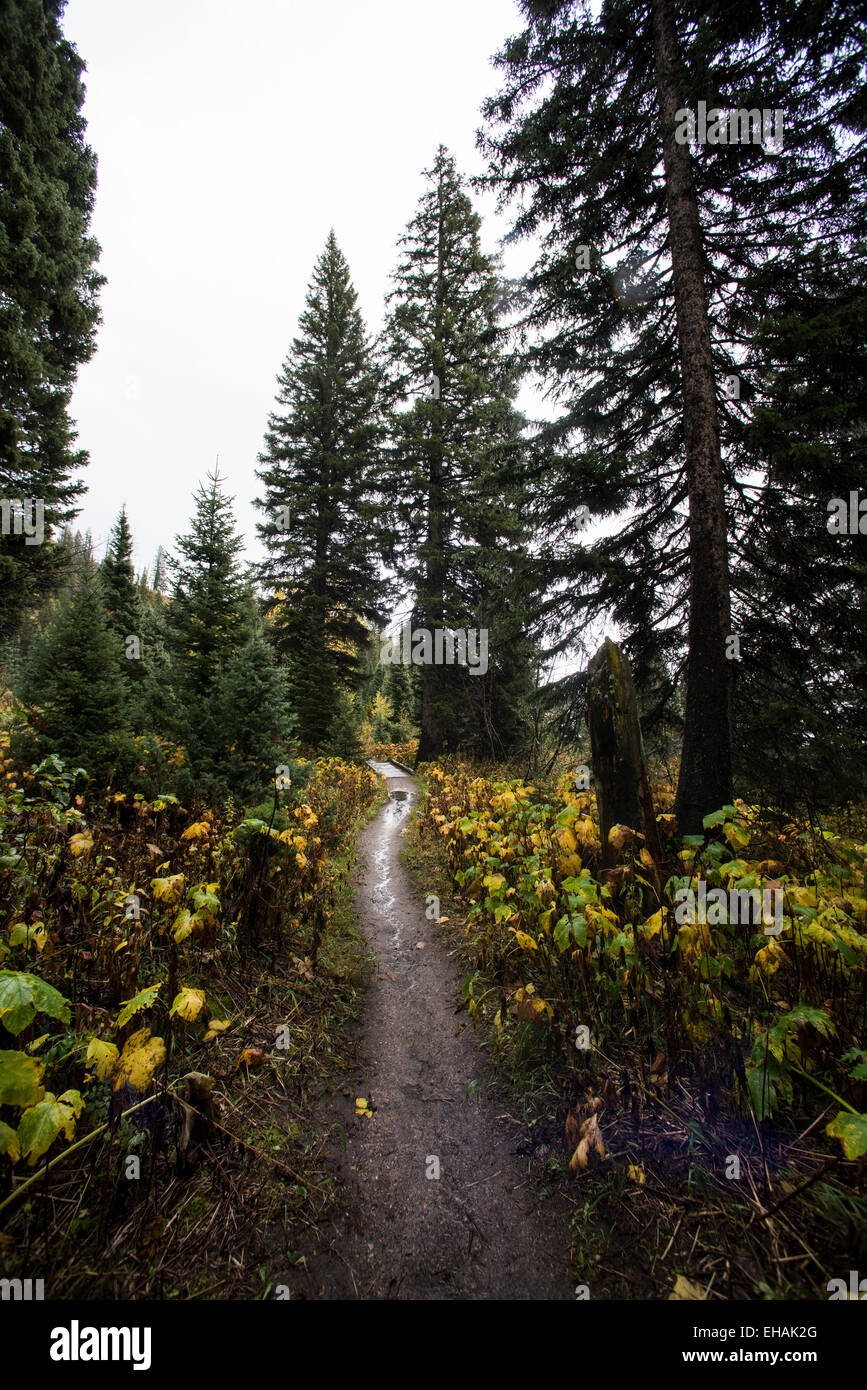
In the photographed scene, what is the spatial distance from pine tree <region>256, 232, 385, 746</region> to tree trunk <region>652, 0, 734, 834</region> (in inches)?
435

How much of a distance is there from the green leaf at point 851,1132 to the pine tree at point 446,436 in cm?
1218

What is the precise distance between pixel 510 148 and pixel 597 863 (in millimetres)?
9131

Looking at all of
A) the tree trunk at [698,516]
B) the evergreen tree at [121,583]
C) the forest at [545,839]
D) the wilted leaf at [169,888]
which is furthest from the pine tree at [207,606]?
the evergreen tree at [121,583]

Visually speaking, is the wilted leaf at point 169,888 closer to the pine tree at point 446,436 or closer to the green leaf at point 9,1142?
the green leaf at point 9,1142

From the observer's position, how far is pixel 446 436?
14844mm

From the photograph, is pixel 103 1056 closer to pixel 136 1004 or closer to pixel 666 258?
pixel 136 1004

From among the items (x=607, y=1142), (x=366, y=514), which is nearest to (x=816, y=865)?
(x=607, y=1142)

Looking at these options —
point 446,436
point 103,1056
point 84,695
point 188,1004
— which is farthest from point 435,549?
point 103,1056

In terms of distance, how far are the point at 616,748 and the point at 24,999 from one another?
12.3ft

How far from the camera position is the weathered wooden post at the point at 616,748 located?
3697 mm

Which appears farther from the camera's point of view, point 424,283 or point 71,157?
point 424,283

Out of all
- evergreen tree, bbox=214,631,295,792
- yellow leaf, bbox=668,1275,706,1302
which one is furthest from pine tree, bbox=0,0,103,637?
yellow leaf, bbox=668,1275,706,1302

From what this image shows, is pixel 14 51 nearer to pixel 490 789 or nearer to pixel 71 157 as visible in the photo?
pixel 71 157

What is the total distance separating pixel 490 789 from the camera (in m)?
8.10
